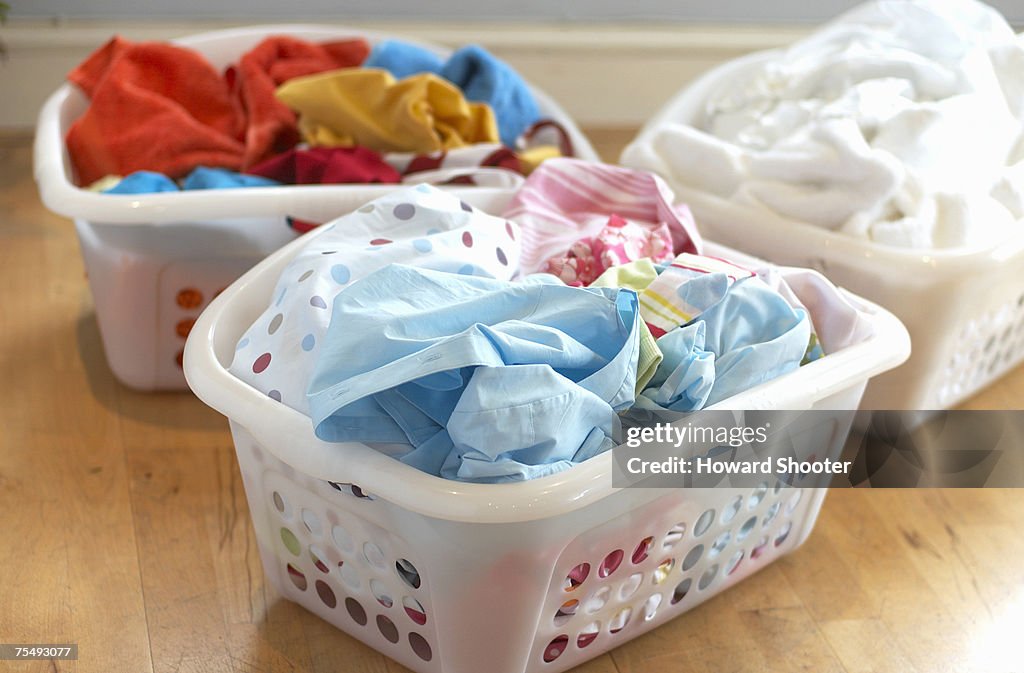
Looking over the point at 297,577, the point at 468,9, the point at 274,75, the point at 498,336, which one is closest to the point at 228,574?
the point at 297,577

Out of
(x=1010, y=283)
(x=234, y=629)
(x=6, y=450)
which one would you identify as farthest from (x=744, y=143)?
(x=6, y=450)

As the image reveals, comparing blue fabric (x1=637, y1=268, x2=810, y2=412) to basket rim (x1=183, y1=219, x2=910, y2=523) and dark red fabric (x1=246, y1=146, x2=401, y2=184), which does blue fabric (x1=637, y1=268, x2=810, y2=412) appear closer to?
basket rim (x1=183, y1=219, x2=910, y2=523)

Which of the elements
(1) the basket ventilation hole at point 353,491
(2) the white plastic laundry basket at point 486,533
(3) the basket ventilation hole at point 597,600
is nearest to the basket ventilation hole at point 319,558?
(2) the white plastic laundry basket at point 486,533

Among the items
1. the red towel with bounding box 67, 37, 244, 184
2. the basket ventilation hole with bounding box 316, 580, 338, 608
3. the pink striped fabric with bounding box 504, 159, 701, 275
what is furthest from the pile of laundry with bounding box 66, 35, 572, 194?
the basket ventilation hole with bounding box 316, 580, 338, 608

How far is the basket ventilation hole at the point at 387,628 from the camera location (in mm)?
893

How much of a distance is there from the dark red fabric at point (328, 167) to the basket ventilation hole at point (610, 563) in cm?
60

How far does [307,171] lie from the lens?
4.24 ft

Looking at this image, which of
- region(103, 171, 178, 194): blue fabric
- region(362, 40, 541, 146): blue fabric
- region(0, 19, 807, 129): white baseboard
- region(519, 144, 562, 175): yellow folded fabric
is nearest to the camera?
region(103, 171, 178, 194): blue fabric

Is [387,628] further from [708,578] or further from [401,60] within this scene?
[401,60]

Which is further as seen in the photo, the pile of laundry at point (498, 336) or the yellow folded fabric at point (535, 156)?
the yellow folded fabric at point (535, 156)

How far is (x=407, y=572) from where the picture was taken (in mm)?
830

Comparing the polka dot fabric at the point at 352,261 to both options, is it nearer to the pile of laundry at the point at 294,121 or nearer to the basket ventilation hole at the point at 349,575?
the basket ventilation hole at the point at 349,575

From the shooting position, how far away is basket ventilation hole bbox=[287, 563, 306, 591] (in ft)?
3.12

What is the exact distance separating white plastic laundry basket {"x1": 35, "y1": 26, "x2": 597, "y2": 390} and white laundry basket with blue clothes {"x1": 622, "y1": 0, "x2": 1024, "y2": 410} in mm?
266
